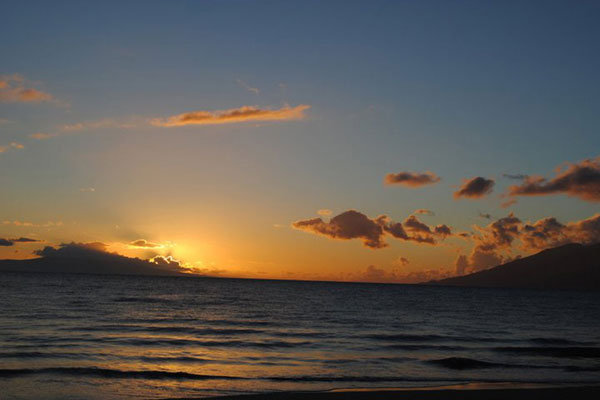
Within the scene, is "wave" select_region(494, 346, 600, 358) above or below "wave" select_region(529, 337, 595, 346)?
above

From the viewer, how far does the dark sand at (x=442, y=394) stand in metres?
18.4

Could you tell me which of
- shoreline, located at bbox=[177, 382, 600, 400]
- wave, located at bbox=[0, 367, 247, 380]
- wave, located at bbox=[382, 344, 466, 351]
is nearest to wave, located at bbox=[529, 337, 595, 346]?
wave, located at bbox=[382, 344, 466, 351]

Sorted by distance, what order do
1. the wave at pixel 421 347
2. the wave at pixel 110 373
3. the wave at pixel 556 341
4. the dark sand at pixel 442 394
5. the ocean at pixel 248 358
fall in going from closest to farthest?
the dark sand at pixel 442 394 → the ocean at pixel 248 358 → the wave at pixel 110 373 → the wave at pixel 421 347 → the wave at pixel 556 341

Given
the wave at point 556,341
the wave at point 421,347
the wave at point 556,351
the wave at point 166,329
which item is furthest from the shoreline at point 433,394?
the wave at point 556,341

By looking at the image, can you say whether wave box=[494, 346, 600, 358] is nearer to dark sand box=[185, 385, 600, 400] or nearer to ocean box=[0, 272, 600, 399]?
ocean box=[0, 272, 600, 399]

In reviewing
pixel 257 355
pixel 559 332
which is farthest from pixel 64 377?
pixel 559 332

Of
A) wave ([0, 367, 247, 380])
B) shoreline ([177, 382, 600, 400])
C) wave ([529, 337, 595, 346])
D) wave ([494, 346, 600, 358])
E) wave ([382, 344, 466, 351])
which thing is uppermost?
shoreline ([177, 382, 600, 400])

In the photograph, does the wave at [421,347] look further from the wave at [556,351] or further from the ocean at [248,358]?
the wave at [556,351]

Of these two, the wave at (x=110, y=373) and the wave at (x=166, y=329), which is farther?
the wave at (x=166, y=329)

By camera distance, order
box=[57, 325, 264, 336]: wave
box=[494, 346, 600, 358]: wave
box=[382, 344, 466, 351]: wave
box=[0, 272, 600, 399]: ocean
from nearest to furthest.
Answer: box=[0, 272, 600, 399]: ocean
box=[494, 346, 600, 358]: wave
box=[382, 344, 466, 351]: wave
box=[57, 325, 264, 336]: wave

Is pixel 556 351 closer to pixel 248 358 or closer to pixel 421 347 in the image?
pixel 421 347

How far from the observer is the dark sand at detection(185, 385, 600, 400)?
60.4 feet

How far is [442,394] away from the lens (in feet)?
63.0

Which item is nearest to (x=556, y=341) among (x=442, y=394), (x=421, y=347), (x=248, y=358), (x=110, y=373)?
(x=421, y=347)
